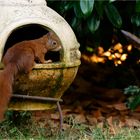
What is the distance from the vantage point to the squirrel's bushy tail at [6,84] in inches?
156

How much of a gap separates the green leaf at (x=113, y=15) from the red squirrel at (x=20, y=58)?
99cm

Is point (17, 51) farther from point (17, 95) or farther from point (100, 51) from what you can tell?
point (100, 51)

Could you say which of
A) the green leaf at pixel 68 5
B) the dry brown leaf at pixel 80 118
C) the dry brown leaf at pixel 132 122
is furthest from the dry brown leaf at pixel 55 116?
the green leaf at pixel 68 5

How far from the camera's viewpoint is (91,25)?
517 cm

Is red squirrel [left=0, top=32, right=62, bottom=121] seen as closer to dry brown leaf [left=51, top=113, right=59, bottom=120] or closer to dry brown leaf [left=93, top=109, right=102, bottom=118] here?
dry brown leaf [left=51, top=113, right=59, bottom=120]

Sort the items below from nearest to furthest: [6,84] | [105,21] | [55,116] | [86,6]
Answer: [6,84] → [86,6] → [55,116] → [105,21]

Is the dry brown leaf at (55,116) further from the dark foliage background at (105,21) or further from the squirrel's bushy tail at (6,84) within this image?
the squirrel's bushy tail at (6,84)

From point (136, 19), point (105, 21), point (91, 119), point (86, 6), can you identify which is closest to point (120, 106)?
point (91, 119)

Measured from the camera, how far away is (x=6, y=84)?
3.97m

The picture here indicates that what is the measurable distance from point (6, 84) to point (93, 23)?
143 centimetres

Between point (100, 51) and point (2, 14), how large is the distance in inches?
116

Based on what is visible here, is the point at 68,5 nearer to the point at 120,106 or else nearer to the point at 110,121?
the point at 110,121

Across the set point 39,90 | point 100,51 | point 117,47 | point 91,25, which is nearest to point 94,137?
point 39,90

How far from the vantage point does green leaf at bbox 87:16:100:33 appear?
203 inches
